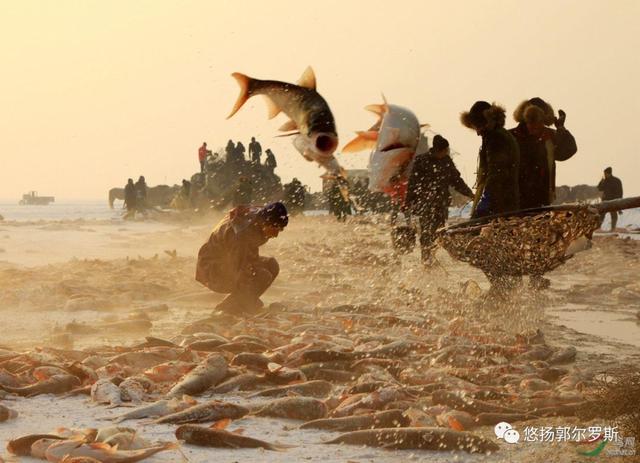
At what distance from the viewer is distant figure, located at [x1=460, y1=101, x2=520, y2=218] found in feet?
31.3

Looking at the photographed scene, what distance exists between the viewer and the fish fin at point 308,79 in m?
6.18

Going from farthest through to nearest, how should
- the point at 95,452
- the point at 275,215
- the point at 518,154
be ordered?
the point at 518,154
the point at 275,215
the point at 95,452

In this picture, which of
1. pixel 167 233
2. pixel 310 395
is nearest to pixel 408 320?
pixel 310 395

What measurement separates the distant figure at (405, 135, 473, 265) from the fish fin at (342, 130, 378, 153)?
627 cm

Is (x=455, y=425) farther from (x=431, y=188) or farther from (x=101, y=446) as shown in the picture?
(x=431, y=188)

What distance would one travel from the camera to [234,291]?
32.9 ft

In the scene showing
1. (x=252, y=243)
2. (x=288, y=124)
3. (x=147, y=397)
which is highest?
(x=288, y=124)

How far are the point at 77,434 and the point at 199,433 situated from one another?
75 cm

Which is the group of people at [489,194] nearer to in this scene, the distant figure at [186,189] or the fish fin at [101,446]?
the fish fin at [101,446]

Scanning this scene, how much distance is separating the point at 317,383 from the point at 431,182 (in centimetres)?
701

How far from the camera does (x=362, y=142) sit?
260 inches

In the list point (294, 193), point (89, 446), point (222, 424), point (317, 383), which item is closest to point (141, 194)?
point (294, 193)

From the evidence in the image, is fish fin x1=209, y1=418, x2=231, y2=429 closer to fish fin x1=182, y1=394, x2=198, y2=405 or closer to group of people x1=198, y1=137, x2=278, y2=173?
fish fin x1=182, y1=394, x2=198, y2=405

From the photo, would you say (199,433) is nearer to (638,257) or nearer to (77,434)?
(77,434)
